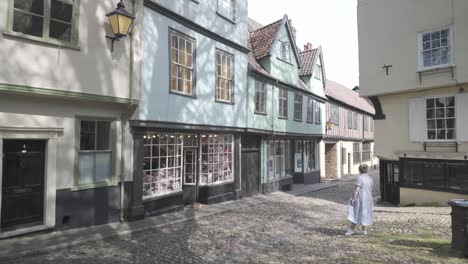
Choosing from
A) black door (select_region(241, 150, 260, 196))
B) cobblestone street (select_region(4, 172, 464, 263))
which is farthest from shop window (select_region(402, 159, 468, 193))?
black door (select_region(241, 150, 260, 196))

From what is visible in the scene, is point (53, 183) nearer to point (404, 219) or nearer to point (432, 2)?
point (404, 219)

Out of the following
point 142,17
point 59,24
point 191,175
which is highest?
point 142,17

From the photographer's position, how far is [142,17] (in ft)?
33.8

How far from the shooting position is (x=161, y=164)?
11.5 metres

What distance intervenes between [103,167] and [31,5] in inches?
171

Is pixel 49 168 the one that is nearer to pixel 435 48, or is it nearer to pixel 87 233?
pixel 87 233

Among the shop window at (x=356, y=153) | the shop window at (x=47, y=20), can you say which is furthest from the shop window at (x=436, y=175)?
the shop window at (x=356, y=153)

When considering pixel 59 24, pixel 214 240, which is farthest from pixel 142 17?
pixel 214 240

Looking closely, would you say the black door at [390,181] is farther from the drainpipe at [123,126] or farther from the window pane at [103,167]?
the window pane at [103,167]

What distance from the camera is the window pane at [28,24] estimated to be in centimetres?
765

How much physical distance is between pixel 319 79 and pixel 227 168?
13.1 m

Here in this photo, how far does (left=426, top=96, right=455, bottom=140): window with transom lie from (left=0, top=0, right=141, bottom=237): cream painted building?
37.5ft

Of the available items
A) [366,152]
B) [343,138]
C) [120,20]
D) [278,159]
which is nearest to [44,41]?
[120,20]

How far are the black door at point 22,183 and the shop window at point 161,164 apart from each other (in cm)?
308
